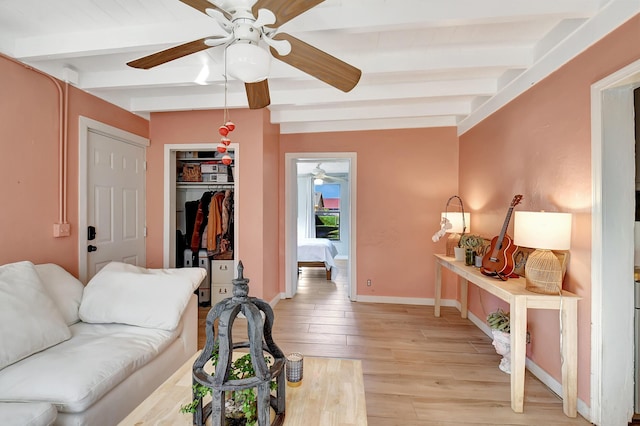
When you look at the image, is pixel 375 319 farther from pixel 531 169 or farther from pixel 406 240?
pixel 531 169

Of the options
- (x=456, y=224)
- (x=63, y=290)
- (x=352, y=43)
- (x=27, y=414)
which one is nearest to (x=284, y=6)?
(x=352, y=43)

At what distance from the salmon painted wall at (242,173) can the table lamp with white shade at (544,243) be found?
251 centimetres

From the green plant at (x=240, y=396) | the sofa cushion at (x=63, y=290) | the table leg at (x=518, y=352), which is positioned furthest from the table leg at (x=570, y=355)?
the sofa cushion at (x=63, y=290)

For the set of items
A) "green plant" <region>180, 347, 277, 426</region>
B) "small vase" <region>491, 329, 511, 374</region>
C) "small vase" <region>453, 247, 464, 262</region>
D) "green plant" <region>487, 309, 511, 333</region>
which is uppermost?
"small vase" <region>453, 247, 464, 262</region>

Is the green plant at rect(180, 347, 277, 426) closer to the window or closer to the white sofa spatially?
the white sofa

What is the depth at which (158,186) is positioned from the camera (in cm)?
356

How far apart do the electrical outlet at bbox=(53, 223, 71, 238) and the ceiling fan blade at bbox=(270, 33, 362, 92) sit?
236 centimetres

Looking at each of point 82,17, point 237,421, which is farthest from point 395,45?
point 237,421

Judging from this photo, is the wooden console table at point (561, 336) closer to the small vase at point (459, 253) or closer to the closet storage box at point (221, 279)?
the small vase at point (459, 253)

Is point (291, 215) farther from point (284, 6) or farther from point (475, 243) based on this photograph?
point (284, 6)

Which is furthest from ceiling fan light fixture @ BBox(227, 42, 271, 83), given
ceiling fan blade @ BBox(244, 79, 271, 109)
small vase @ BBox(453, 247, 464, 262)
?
small vase @ BBox(453, 247, 464, 262)

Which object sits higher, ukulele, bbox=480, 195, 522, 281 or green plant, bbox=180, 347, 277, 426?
ukulele, bbox=480, 195, 522, 281

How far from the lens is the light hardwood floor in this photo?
189 cm

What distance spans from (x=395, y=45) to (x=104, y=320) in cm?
287
